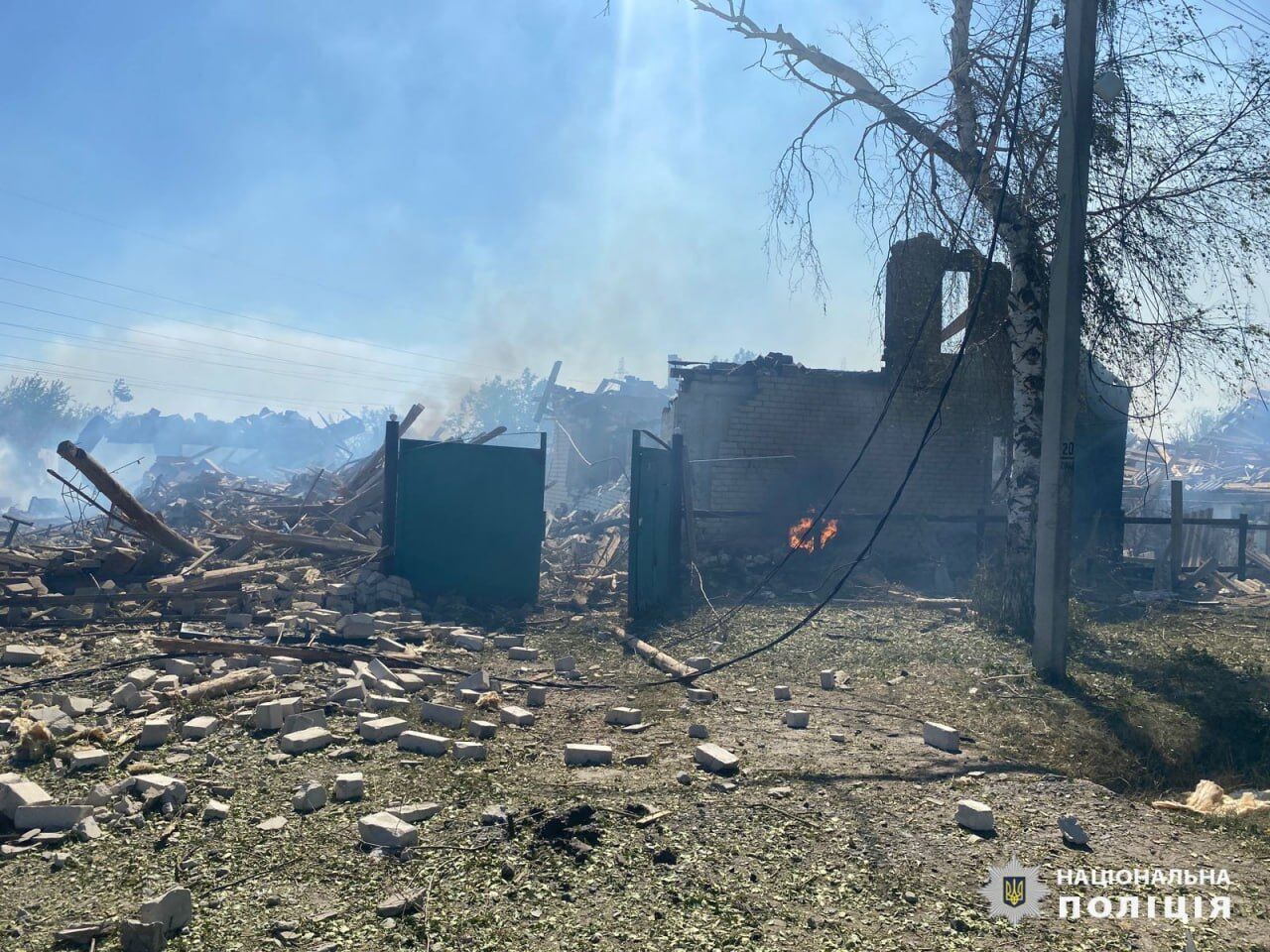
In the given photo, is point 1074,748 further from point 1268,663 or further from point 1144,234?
point 1144,234

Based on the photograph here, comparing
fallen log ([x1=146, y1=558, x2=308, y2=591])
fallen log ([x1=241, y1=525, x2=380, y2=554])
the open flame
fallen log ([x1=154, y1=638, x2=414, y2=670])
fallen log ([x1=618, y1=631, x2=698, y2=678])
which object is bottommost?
fallen log ([x1=618, y1=631, x2=698, y2=678])

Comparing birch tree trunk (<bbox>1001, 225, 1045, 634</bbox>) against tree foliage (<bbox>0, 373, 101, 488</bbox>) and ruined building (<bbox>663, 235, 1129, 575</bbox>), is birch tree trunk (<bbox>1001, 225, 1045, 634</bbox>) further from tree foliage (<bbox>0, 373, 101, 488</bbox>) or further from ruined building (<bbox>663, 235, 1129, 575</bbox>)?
tree foliage (<bbox>0, 373, 101, 488</bbox>)

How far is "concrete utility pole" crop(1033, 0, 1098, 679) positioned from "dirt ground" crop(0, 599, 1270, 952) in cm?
65

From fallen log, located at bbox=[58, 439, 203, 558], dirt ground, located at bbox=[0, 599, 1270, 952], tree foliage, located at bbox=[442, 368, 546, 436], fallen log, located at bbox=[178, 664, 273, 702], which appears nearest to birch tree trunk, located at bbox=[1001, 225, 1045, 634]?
dirt ground, located at bbox=[0, 599, 1270, 952]

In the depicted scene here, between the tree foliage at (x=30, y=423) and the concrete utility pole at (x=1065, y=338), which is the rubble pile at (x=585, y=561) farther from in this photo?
the tree foliage at (x=30, y=423)

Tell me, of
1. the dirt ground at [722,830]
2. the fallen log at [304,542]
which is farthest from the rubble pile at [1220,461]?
the fallen log at [304,542]

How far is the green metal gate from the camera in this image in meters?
10.1

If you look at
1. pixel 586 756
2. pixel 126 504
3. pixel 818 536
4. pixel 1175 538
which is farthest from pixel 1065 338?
pixel 126 504

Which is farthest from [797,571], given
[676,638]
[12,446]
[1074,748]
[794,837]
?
[12,446]

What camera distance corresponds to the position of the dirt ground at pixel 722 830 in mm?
2881

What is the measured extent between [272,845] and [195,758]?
144cm

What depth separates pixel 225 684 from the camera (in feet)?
19.5

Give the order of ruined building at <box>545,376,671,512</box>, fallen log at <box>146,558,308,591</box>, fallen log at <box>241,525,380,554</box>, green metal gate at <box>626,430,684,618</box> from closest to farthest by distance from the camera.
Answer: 1. fallen log at <box>146,558,308,591</box>
2. green metal gate at <box>626,430,684,618</box>
3. fallen log at <box>241,525,380,554</box>
4. ruined building at <box>545,376,671,512</box>

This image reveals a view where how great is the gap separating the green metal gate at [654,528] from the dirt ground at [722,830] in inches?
134
